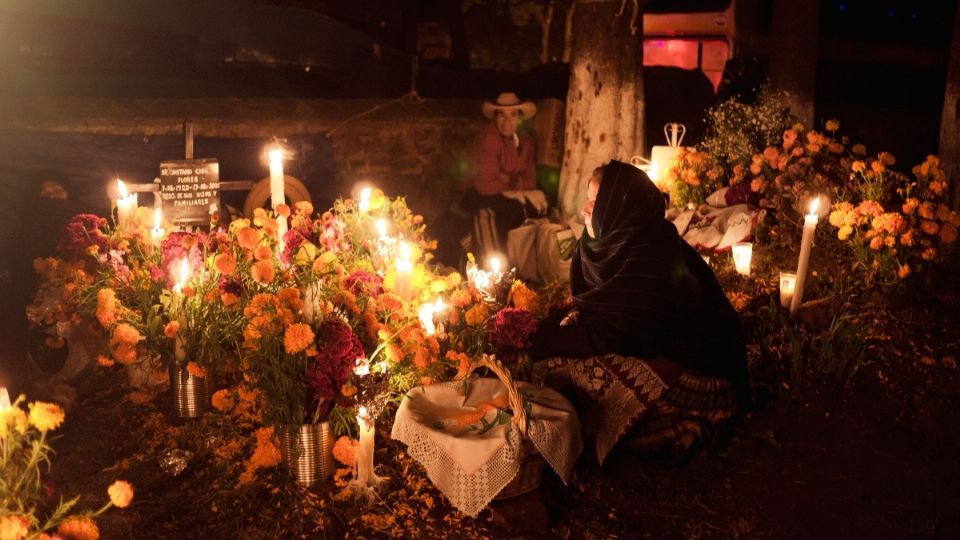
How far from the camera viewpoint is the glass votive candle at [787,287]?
5.52m

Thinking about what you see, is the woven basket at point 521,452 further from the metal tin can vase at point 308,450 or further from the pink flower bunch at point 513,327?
the metal tin can vase at point 308,450

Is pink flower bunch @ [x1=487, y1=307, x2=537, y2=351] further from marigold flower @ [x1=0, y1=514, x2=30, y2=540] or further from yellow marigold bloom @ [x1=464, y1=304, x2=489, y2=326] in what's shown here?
marigold flower @ [x1=0, y1=514, x2=30, y2=540]

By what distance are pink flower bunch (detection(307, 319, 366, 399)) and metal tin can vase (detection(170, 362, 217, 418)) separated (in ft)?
2.94

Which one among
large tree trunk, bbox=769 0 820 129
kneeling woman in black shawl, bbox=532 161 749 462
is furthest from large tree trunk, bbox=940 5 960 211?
kneeling woman in black shawl, bbox=532 161 749 462

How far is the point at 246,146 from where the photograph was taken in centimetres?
772

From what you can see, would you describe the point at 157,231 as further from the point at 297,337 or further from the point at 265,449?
the point at 297,337

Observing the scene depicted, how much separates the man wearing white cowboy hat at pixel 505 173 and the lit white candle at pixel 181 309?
3.72 meters

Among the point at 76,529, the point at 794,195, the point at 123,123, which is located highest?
the point at 123,123

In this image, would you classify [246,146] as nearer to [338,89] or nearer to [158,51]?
[158,51]

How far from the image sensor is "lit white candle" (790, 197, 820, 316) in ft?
16.7

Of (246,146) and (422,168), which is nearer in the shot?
(246,146)

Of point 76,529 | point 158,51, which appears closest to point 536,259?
point 158,51

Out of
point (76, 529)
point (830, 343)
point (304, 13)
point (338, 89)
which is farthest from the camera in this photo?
point (338, 89)

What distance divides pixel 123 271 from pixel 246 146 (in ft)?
11.4
